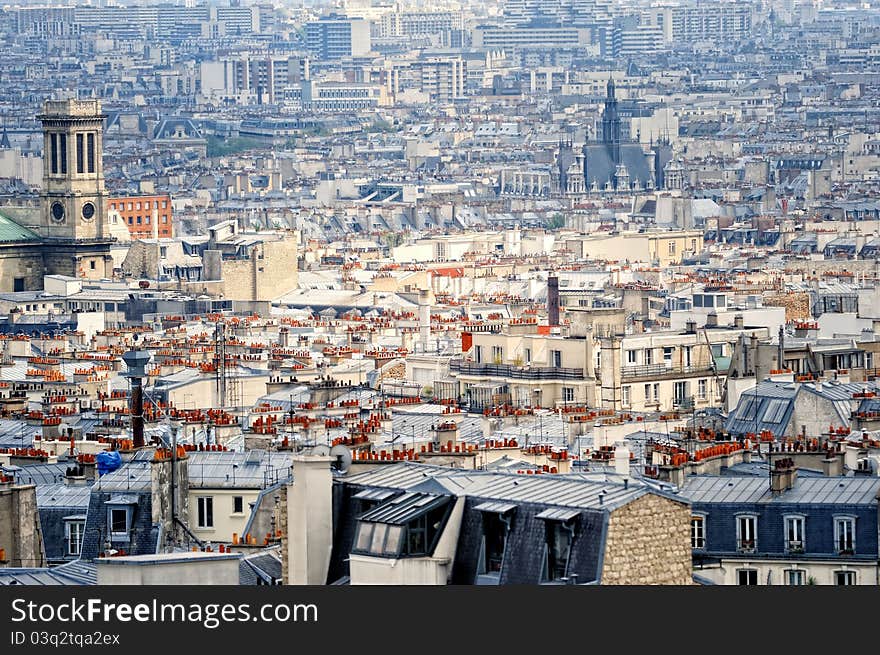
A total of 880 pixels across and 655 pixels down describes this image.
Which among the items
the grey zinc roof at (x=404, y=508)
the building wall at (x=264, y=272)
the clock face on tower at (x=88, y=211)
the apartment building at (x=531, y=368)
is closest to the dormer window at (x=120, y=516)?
the grey zinc roof at (x=404, y=508)

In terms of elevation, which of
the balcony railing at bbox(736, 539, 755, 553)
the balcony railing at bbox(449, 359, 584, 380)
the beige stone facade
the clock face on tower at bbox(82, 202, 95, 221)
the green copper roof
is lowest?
the balcony railing at bbox(736, 539, 755, 553)

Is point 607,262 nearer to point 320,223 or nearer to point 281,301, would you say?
point 281,301

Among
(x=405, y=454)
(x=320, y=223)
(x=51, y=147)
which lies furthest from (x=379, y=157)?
(x=405, y=454)

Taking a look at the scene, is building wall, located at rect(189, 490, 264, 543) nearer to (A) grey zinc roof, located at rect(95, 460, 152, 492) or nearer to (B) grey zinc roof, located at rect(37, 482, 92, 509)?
(A) grey zinc roof, located at rect(95, 460, 152, 492)

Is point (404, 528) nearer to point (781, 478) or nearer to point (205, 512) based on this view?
point (781, 478)

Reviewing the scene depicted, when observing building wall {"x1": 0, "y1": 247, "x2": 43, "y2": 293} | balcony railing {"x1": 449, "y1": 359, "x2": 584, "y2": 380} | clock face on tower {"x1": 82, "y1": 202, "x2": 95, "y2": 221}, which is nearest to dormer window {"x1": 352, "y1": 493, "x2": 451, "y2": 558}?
balcony railing {"x1": 449, "y1": 359, "x2": 584, "y2": 380}
